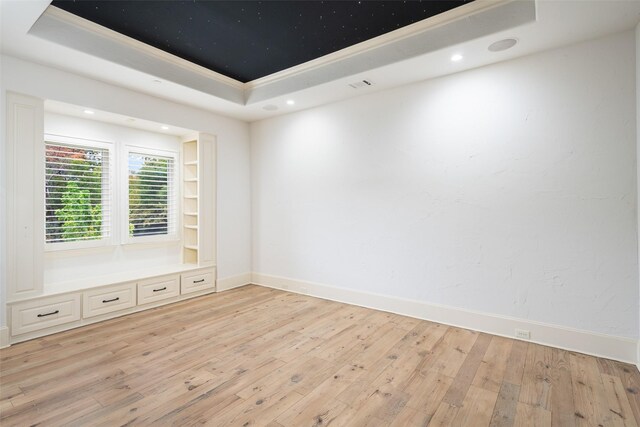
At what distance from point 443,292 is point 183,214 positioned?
3775 mm

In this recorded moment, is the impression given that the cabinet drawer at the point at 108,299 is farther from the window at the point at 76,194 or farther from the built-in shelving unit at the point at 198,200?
the built-in shelving unit at the point at 198,200

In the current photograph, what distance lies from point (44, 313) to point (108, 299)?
56cm

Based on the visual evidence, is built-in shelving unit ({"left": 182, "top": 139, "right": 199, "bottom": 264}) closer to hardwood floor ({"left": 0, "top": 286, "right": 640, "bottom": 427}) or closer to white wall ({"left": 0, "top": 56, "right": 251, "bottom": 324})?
white wall ({"left": 0, "top": 56, "right": 251, "bottom": 324})

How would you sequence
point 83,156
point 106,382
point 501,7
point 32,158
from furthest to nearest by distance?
point 83,156
point 32,158
point 501,7
point 106,382

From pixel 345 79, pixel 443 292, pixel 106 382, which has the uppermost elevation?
pixel 345 79

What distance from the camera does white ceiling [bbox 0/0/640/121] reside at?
241 centimetres

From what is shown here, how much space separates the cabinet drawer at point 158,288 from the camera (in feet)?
13.0

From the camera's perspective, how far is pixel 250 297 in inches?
179

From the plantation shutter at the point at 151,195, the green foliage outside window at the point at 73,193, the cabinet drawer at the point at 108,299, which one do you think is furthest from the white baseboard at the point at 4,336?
the plantation shutter at the point at 151,195

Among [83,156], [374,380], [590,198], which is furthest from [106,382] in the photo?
[590,198]

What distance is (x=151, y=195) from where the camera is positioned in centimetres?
460

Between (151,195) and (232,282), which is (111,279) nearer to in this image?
(151,195)

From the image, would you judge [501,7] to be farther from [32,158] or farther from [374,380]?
[32,158]

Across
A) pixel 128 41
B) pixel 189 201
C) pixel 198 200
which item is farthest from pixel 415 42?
pixel 189 201
